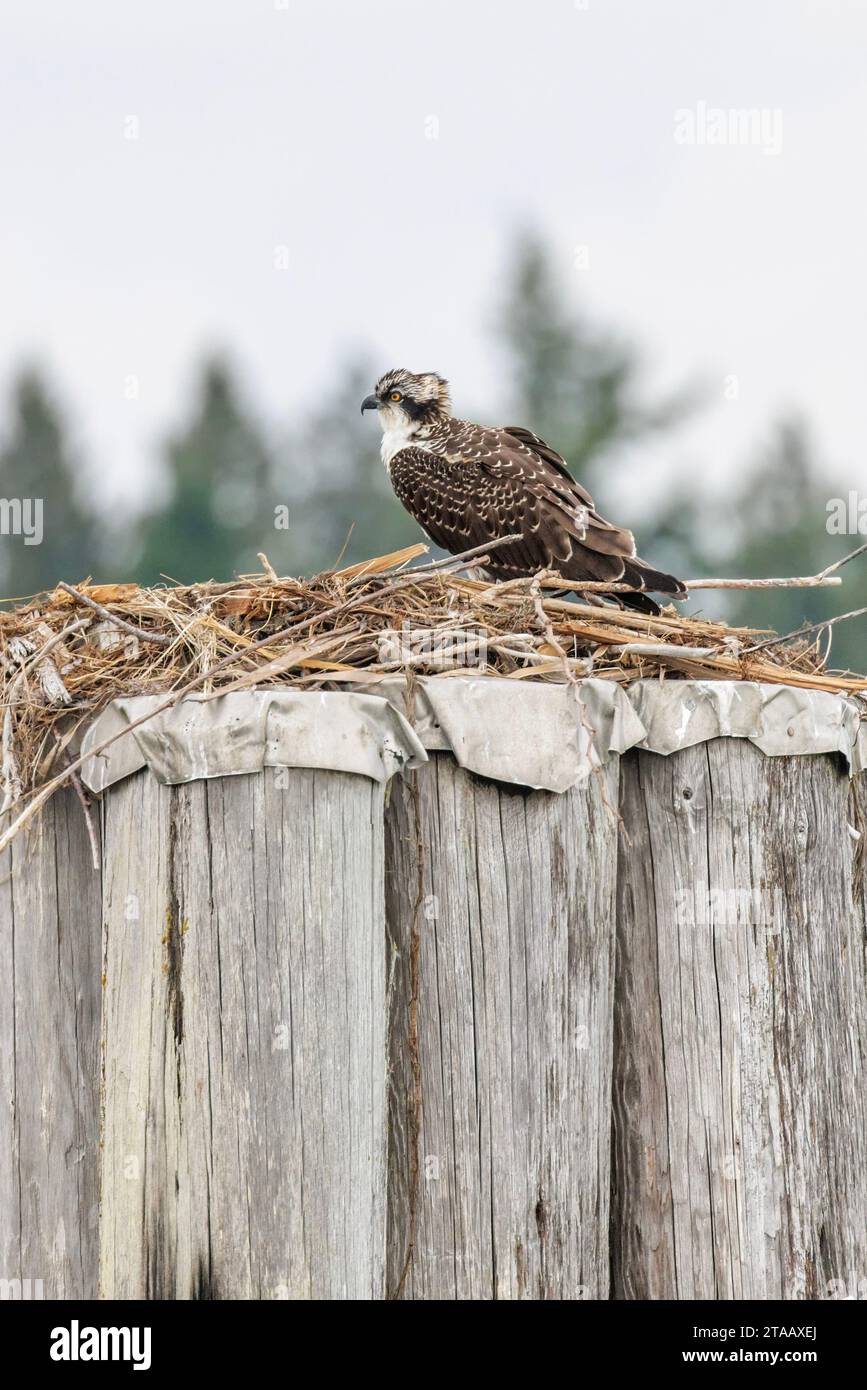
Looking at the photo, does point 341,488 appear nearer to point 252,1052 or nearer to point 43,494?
point 43,494

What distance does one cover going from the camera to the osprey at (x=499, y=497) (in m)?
5.93

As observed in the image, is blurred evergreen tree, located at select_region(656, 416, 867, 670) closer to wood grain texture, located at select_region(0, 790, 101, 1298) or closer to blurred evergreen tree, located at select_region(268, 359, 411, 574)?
blurred evergreen tree, located at select_region(268, 359, 411, 574)

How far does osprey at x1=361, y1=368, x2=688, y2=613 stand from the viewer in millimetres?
5930

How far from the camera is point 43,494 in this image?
3681cm

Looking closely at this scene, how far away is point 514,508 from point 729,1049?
3.22 m

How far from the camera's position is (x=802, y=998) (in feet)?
11.6

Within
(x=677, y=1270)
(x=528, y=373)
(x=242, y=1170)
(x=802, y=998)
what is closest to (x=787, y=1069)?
(x=802, y=998)

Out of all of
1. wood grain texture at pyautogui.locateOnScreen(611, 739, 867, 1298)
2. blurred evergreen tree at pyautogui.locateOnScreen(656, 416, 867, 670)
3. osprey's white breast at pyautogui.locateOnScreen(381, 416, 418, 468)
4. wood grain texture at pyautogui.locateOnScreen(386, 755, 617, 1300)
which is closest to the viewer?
wood grain texture at pyautogui.locateOnScreen(386, 755, 617, 1300)

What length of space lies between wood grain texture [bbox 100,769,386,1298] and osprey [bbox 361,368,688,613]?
2.43 meters

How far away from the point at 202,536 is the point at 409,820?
98.7 ft

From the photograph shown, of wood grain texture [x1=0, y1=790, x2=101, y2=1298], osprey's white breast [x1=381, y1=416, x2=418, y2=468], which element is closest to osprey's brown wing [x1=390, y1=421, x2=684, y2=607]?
osprey's white breast [x1=381, y1=416, x2=418, y2=468]

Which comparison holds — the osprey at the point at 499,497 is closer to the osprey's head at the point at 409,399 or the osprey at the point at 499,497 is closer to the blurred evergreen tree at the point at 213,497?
the osprey's head at the point at 409,399

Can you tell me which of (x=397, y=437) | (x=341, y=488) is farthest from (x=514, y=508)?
(x=341, y=488)

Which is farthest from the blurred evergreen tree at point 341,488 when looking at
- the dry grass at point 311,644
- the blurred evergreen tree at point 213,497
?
the dry grass at point 311,644
